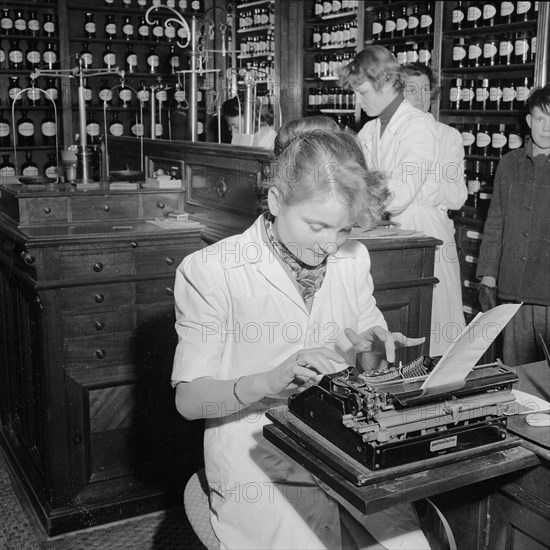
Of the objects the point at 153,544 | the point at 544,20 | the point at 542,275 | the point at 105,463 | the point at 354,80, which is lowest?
the point at 153,544

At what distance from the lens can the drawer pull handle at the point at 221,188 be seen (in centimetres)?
333

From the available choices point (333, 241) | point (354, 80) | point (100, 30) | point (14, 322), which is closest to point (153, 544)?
point (14, 322)

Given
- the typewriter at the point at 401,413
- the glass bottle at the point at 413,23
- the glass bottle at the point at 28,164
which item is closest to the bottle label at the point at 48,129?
the glass bottle at the point at 28,164

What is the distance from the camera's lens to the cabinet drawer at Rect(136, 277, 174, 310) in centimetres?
298

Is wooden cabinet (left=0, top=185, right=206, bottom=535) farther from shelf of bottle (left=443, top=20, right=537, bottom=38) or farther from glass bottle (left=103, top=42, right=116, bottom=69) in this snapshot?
glass bottle (left=103, top=42, right=116, bottom=69)

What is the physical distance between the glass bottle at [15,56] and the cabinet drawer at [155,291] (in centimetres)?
483

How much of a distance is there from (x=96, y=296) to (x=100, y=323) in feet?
0.36

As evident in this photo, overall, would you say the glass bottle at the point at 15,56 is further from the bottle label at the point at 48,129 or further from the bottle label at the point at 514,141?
the bottle label at the point at 514,141

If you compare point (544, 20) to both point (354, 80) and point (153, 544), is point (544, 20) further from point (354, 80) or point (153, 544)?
point (153, 544)

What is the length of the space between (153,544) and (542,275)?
6.73 feet

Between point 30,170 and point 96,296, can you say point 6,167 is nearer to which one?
point 30,170

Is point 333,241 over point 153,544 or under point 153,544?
over

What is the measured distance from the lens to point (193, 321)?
5.52ft

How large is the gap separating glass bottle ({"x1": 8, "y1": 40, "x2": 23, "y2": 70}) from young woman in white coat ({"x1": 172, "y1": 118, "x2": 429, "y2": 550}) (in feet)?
19.6
